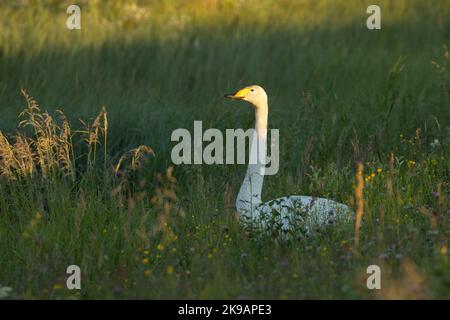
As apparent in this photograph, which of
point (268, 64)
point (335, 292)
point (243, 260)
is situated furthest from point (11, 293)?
point (268, 64)

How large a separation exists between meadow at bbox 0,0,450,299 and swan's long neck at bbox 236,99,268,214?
0.59 ft

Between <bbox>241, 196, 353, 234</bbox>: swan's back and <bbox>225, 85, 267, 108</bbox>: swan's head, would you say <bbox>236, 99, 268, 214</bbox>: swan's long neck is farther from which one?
<bbox>241, 196, 353, 234</bbox>: swan's back

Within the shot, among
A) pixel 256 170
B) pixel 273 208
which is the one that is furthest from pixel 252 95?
pixel 273 208

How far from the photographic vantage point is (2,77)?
10609 mm

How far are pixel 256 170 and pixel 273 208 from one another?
0.84 metres

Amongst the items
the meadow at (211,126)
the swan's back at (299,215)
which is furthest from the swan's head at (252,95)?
the swan's back at (299,215)

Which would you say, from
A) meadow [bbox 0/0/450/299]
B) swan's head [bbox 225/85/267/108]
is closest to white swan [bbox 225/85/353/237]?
swan's head [bbox 225/85/267/108]

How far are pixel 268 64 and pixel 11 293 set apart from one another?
649 centimetres

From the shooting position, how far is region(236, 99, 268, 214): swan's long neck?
704 centimetres

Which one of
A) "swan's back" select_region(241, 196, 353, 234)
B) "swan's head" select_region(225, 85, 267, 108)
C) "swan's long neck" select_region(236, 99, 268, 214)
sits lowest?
"swan's back" select_region(241, 196, 353, 234)
